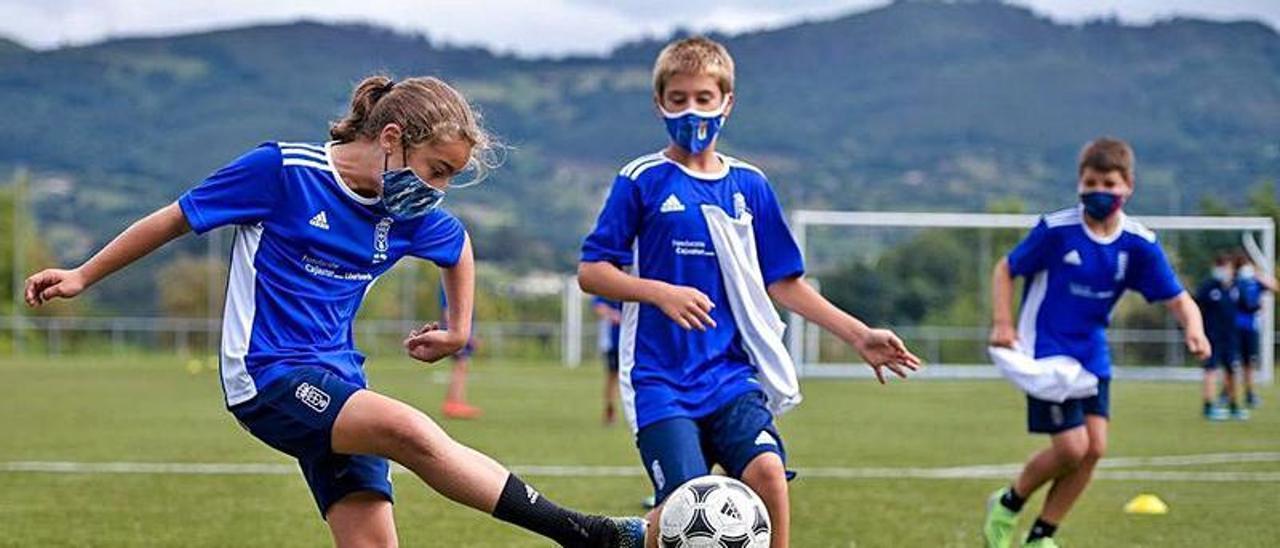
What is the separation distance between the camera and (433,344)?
20.4 ft

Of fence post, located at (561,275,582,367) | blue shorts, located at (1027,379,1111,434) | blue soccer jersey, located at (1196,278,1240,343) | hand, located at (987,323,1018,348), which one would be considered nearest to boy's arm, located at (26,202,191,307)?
hand, located at (987,323,1018,348)

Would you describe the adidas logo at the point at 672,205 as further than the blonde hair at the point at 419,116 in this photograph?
Yes

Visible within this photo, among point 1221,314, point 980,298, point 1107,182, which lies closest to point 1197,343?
point 1107,182

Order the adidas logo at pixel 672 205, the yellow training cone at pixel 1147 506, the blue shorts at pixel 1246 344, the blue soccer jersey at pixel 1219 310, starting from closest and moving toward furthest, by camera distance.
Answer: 1. the adidas logo at pixel 672 205
2. the yellow training cone at pixel 1147 506
3. the blue soccer jersey at pixel 1219 310
4. the blue shorts at pixel 1246 344

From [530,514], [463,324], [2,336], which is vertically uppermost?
[463,324]

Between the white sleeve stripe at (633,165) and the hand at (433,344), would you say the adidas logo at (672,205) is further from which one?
the hand at (433,344)

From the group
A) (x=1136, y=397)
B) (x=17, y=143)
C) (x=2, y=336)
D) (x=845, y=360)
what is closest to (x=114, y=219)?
(x=17, y=143)

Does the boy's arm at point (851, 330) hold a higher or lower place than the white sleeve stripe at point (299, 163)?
lower

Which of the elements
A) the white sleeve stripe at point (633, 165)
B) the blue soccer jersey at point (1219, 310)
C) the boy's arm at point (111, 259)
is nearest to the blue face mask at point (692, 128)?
the white sleeve stripe at point (633, 165)

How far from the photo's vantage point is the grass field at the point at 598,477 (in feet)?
31.8

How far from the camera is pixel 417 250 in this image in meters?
6.10

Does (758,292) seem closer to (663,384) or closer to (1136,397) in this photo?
(663,384)

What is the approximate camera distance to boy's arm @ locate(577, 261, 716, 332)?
617cm

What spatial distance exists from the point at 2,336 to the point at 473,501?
1893 inches
